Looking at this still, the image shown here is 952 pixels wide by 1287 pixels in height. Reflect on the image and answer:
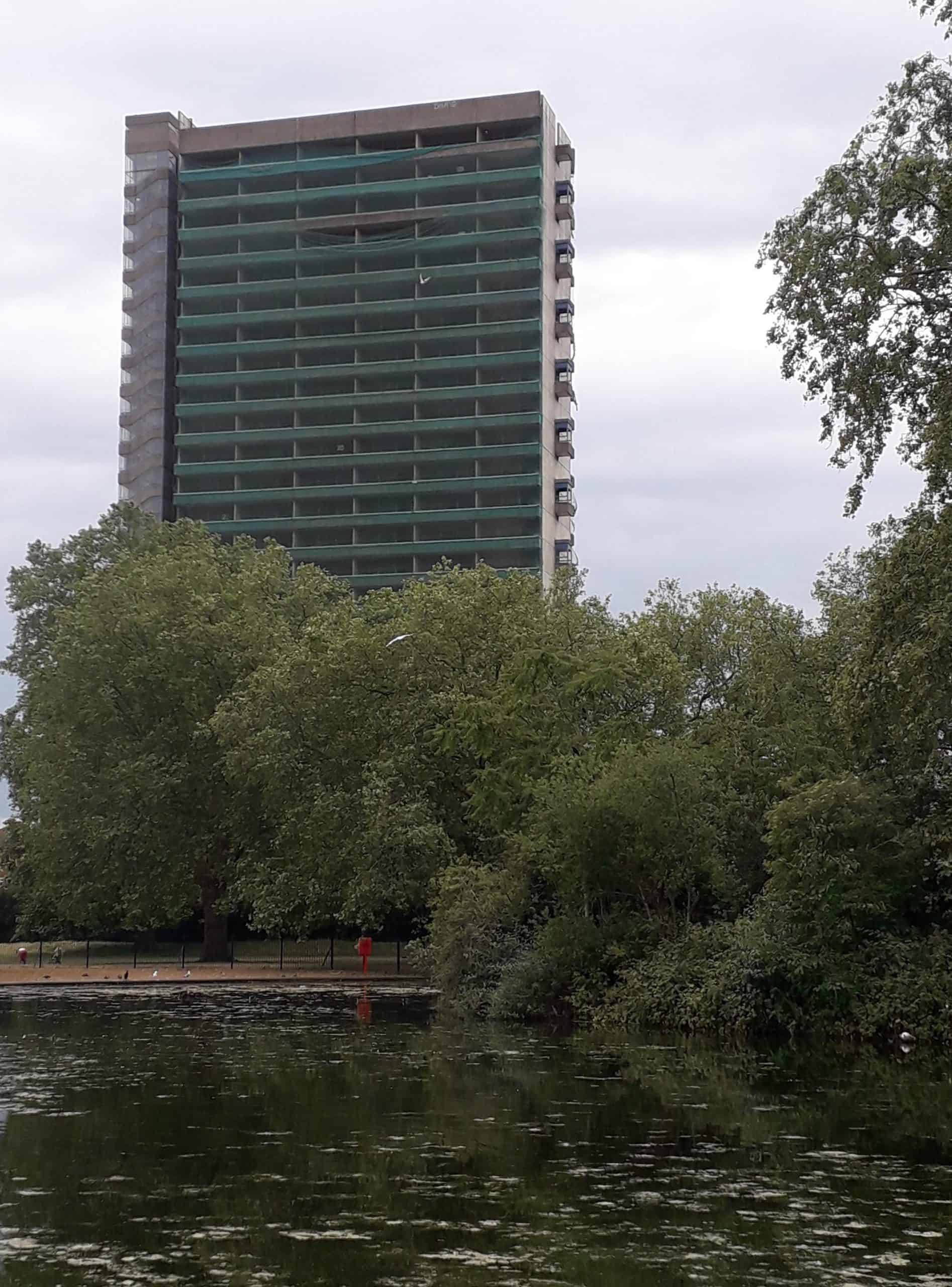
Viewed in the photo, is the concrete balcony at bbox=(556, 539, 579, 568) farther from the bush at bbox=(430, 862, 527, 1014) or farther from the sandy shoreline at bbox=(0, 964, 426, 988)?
the bush at bbox=(430, 862, 527, 1014)

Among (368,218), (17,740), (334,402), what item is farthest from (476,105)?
(17,740)

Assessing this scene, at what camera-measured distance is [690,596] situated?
5638 centimetres

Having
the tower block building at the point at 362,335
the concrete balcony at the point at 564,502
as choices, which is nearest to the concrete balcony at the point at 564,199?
the tower block building at the point at 362,335

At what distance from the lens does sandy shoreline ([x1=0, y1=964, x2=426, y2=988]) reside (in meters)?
51.2

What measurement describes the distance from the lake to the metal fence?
97.4 ft

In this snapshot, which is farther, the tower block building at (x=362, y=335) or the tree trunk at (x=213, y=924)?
the tower block building at (x=362, y=335)

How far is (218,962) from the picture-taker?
6266 centimetres

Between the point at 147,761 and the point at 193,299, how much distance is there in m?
78.9

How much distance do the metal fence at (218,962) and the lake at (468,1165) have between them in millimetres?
29698

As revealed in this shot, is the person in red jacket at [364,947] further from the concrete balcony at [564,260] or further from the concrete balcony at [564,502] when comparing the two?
the concrete balcony at [564,260]

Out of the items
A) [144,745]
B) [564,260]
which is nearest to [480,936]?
[144,745]

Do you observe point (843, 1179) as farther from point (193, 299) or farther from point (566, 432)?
point (193, 299)

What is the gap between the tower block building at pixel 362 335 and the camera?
12300cm

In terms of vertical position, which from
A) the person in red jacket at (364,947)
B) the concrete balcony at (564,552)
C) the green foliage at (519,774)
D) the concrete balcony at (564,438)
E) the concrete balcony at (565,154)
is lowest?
the person in red jacket at (364,947)
